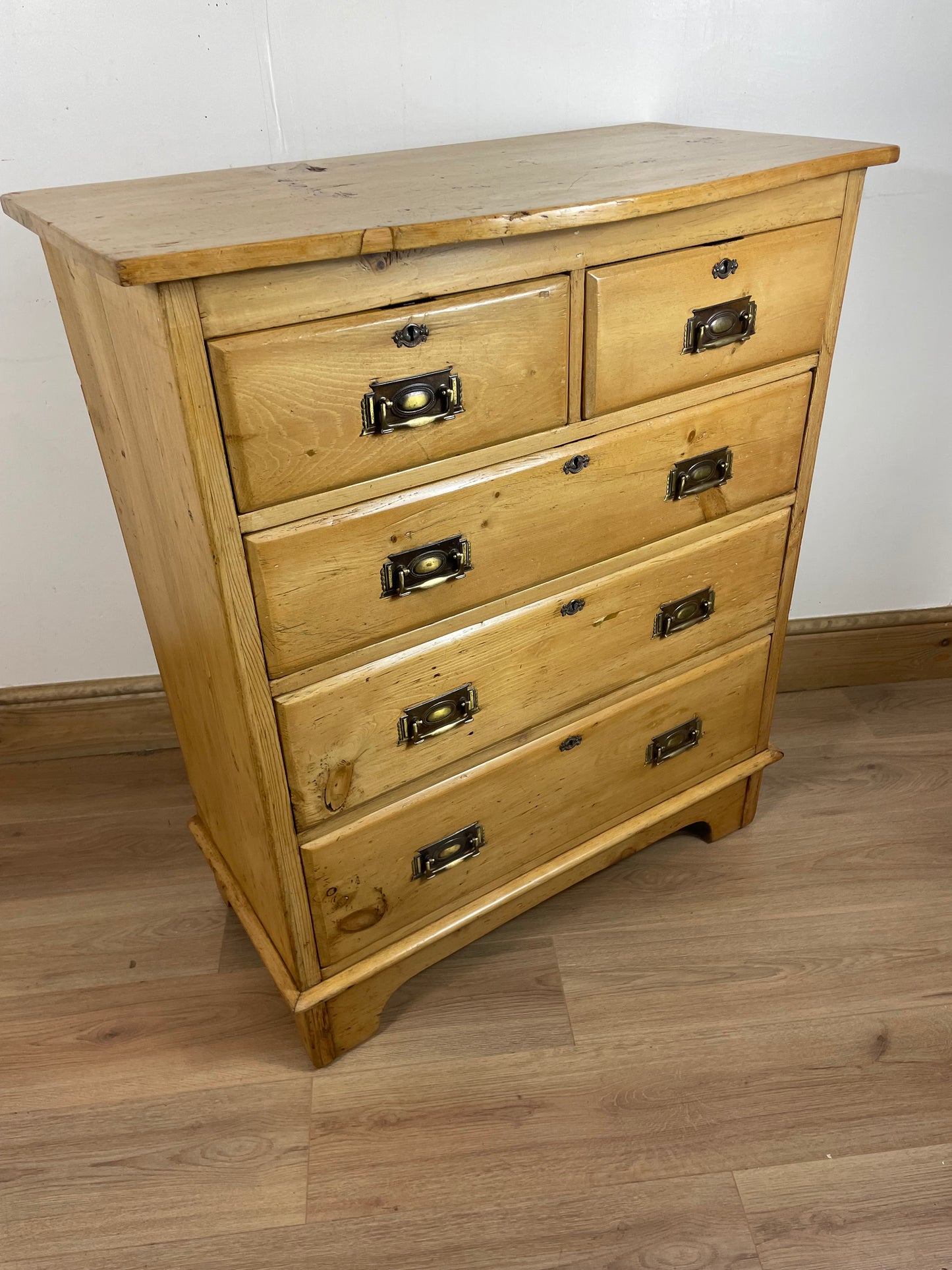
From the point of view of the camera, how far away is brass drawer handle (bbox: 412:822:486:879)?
4.30 ft

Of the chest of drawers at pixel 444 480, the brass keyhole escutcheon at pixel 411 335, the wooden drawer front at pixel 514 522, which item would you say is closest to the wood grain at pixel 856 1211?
the chest of drawers at pixel 444 480

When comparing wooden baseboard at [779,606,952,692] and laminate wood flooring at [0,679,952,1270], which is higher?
wooden baseboard at [779,606,952,692]

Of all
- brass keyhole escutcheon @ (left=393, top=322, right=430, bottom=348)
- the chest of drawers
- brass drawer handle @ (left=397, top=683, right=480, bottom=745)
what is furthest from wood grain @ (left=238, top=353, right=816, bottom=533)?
brass drawer handle @ (left=397, top=683, right=480, bottom=745)

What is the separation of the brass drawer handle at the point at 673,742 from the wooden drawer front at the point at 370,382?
62 cm

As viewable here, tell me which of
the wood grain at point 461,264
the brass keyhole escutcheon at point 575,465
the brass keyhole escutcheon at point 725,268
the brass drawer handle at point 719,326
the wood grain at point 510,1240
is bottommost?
the wood grain at point 510,1240

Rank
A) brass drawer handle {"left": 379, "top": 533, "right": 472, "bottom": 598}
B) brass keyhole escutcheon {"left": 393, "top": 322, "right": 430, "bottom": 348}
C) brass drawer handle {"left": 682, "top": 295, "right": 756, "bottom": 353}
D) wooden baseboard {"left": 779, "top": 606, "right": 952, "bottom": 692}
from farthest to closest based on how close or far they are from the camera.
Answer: wooden baseboard {"left": 779, "top": 606, "right": 952, "bottom": 692} < brass drawer handle {"left": 682, "top": 295, "right": 756, "bottom": 353} < brass drawer handle {"left": 379, "top": 533, "right": 472, "bottom": 598} < brass keyhole escutcheon {"left": 393, "top": 322, "right": 430, "bottom": 348}

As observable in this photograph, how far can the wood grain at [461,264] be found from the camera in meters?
0.87

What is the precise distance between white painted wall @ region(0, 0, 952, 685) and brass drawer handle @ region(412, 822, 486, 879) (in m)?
0.86

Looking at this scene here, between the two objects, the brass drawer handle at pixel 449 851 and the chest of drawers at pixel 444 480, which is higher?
the chest of drawers at pixel 444 480

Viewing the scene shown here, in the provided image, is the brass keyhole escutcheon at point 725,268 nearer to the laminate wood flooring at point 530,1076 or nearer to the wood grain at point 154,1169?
the laminate wood flooring at point 530,1076

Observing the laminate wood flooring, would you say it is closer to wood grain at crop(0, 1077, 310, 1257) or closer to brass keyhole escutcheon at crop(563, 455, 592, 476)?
wood grain at crop(0, 1077, 310, 1257)

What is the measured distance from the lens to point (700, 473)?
50.8 inches

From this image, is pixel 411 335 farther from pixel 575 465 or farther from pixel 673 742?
pixel 673 742

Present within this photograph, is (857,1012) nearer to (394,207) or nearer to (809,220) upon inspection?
(809,220)
